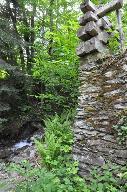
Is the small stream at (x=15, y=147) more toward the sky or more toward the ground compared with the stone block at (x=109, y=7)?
more toward the ground

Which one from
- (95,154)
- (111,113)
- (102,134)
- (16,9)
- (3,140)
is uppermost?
(16,9)

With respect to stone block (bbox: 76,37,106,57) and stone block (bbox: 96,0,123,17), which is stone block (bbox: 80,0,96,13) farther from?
stone block (bbox: 76,37,106,57)

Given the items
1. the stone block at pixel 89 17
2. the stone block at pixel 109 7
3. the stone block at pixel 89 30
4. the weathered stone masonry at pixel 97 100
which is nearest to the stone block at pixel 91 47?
the weathered stone masonry at pixel 97 100

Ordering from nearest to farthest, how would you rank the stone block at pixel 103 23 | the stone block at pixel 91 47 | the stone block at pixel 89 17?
the stone block at pixel 91 47 → the stone block at pixel 89 17 → the stone block at pixel 103 23

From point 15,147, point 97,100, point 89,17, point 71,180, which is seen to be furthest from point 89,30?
point 15,147

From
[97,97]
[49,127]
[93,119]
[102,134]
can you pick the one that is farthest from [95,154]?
[49,127]

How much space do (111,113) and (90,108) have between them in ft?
1.84

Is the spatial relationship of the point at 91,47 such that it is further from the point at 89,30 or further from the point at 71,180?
the point at 71,180

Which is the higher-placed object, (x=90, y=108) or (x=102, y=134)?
(x=90, y=108)

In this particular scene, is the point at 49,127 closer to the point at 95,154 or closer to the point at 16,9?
the point at 95,154

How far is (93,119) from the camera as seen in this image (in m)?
5.80

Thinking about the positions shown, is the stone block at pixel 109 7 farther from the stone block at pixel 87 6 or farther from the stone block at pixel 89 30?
the stone block at pixel 89 30

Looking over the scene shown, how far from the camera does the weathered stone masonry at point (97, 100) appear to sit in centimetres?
531

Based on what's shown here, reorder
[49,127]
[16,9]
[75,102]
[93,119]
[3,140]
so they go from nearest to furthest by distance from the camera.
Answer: [93,119], [49,127], [75,102], [3,140], [16,9]
